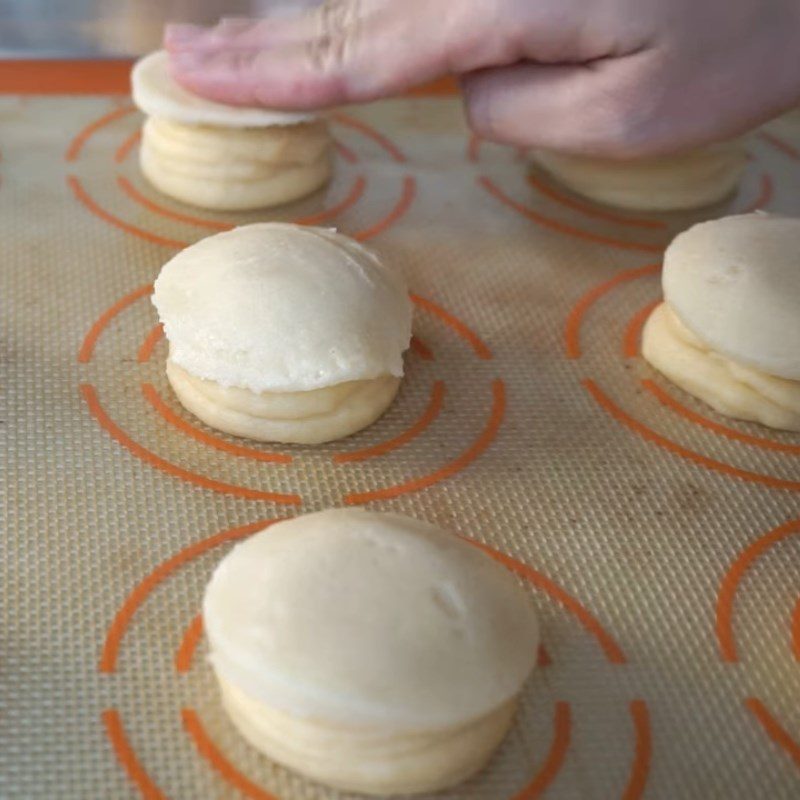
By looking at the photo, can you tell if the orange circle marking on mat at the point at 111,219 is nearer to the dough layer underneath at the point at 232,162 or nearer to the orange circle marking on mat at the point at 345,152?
the dough layer underneath at the point at 232,162

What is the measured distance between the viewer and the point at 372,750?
829mm

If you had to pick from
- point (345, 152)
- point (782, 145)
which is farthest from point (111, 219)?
point (782, 145)

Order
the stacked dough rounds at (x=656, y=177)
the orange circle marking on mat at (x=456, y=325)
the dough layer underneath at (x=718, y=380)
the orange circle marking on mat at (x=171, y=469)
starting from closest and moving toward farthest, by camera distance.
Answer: the orange circle marking on mat at (x=171, y=469) → the dough layer underneath at (x=718, y=380) → the orange circle marking on mat at (x=456, y=325) → the stacked dough rounds at (x=656, y=177)

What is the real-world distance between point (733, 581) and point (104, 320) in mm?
749

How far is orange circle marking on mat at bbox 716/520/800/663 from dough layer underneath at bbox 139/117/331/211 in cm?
76

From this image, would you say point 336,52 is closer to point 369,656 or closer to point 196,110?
point 196,110

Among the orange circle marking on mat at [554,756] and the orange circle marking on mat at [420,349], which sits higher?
the orange circle marking on mat at [420,349]

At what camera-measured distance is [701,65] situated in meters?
1.25

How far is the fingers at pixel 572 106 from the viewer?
1271 mm

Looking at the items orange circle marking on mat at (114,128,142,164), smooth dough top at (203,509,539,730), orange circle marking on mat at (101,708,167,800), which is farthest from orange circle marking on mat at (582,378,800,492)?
orange circle marking on mat at (114,128,142,164)

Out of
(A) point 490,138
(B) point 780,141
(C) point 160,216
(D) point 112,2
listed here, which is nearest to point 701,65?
(A) point 490,138

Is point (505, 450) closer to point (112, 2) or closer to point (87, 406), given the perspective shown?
point (87, 406)

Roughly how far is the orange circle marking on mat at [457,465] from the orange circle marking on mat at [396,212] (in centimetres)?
33

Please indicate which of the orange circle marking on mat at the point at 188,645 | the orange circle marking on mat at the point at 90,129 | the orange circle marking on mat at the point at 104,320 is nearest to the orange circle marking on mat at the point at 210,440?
the orange circle marking on mat at the point at 104,320
